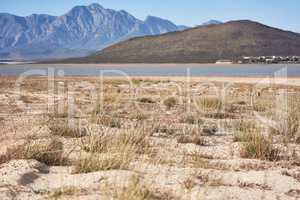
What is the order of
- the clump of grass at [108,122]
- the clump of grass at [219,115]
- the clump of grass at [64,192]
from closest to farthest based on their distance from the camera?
the clump of grass at [64,192], the clump of grass at [108,122], the clump of grass at [219,115]

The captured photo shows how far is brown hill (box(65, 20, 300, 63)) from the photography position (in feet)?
406

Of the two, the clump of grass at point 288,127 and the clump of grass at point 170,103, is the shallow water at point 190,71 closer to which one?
the clump of grass at point 170,103

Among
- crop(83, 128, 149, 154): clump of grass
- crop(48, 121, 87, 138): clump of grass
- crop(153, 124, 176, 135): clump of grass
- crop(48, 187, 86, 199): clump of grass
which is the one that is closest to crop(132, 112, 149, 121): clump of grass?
crop(153, 124, 176, 135): clump of grass

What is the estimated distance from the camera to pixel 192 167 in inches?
249

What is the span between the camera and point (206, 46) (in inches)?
5143

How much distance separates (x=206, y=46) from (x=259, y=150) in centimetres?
12466

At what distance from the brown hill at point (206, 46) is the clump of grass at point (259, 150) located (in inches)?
4183

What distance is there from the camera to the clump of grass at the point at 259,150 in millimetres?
7195

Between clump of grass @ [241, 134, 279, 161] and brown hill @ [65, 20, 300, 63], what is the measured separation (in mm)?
106237

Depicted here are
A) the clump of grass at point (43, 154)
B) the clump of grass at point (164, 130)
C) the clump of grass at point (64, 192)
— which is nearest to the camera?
the clump of grass at point (64, 192)

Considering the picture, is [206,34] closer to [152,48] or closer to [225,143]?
[152,48]

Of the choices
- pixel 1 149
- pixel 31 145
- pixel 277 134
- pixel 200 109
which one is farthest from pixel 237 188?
pixel 200 109

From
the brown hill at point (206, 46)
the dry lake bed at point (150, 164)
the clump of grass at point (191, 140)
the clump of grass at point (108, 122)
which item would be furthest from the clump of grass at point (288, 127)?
the brown hill at point (206, 46)

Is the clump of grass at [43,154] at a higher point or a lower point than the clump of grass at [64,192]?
higher
